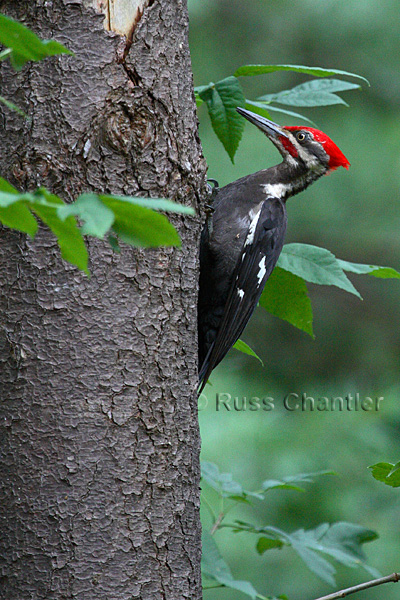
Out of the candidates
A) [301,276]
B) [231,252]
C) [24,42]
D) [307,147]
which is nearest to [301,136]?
[307,147]

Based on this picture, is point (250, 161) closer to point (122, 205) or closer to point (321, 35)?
point (321, 35)

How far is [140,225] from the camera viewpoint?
0.62 m

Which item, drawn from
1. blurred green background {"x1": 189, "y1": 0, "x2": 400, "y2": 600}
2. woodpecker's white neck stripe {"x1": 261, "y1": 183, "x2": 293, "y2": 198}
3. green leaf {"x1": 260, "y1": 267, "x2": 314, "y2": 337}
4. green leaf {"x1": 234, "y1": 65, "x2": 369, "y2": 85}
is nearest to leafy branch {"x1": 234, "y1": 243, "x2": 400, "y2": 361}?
green leaf {"x1": 260, "y1": 267, "x2": 314, "y2": 337}

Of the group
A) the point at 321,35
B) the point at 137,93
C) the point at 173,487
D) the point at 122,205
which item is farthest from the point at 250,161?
the point at 122,205

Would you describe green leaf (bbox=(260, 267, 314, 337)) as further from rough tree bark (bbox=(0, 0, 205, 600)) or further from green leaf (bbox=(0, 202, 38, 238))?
green leaf (bbox=(0, 202, 38, 238))

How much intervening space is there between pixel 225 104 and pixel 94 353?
72cm

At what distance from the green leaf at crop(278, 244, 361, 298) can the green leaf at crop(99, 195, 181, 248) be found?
100cm

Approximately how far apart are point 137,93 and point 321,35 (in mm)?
3475

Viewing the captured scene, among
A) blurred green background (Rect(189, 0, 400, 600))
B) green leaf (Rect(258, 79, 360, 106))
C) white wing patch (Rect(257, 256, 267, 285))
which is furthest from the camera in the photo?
blurred green background (Rect(189, 0, 400, 600))

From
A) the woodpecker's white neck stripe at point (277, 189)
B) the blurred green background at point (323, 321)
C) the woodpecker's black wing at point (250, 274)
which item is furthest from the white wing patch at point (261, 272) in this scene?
the blurred green background at point (323, 321)

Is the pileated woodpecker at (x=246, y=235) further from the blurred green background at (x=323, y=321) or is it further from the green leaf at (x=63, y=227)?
the green leaf at (x=63, y=227)

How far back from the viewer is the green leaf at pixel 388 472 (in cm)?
112

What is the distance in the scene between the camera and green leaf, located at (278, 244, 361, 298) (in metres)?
1.59

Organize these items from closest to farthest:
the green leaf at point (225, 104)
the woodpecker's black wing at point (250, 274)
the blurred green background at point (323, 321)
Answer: the green leaf at point (225, 104)
the woodpecker's black wing at point (250, 274)
the blurred green background at point (323, 321)
